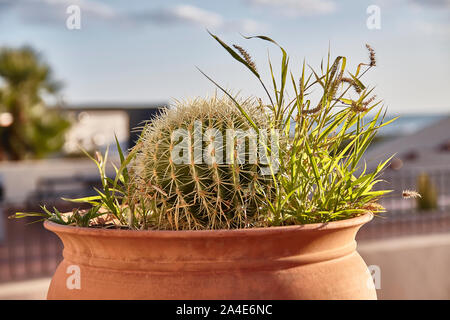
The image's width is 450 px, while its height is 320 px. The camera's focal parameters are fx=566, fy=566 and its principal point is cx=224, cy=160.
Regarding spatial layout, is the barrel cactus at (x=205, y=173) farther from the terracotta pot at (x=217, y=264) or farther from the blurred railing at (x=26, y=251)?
the blurred railing at (x=26, y=251)

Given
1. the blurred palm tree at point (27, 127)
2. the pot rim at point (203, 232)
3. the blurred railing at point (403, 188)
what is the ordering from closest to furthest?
the pot rim at point (203, 232)
the blurred railing at point (403, 188)
the blurred palm tree at point (27, 127)

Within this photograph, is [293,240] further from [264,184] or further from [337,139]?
[337,139]

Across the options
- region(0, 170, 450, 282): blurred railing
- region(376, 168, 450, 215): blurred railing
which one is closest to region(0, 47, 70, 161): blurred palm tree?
region(0, 170, 450, 282): blurred railing

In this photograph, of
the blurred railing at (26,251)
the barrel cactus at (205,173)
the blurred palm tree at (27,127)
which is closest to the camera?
the barrel cactus at (205,173)

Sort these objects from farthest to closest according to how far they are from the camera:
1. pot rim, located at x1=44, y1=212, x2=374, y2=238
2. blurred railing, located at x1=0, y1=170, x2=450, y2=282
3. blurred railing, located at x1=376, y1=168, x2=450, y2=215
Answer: blurred railing, located at x1=376, y1=168, x2=450, y2=215 < blurred railing, located at x1=0, y1=170, x2=450, y2=282 < pot rim, located at x1=44, y1=212, x2=374, y2=238

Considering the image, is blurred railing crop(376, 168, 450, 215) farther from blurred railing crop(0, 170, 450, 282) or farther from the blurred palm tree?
the blurred palm tree

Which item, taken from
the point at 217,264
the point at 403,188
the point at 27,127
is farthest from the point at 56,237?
the point at 27,127

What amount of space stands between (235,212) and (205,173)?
109 millimetres

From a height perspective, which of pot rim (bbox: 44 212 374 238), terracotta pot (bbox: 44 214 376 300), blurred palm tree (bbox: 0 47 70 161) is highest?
blurred palm tree (bbox: 0 47 70 161)

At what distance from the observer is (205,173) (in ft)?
4.11

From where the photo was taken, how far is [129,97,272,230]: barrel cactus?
4.08ft

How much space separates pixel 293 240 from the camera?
1151mm

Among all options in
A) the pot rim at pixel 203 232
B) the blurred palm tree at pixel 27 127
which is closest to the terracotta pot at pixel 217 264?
the pot rim at pixel 203 232

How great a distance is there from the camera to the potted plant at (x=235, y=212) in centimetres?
113
